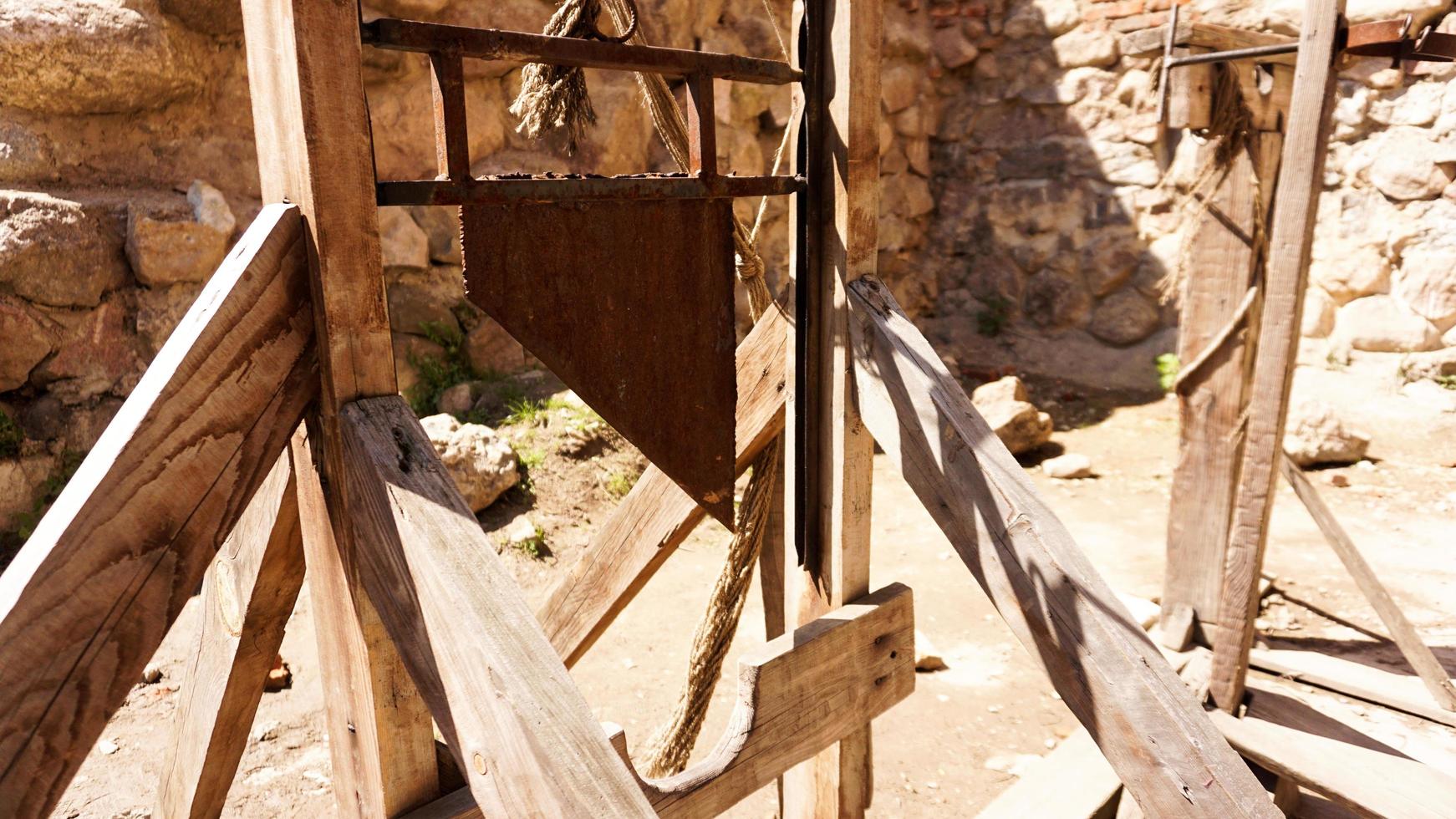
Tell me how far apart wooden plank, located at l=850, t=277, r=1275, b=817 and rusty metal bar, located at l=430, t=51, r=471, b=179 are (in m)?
0.68

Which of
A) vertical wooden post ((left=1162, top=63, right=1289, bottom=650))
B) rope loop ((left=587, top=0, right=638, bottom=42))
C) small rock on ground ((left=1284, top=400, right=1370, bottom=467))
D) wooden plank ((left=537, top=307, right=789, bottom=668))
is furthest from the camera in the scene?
small rock on ground ((left=1284, top=400, right=1370, bottom=467))

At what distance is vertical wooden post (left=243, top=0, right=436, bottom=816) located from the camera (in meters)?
0.98

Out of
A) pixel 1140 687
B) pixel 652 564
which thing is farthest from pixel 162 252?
pixel 1140 687

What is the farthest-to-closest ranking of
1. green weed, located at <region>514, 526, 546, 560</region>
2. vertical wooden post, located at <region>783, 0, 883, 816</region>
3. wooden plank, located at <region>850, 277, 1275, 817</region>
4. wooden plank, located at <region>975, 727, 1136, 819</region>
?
green weed, located at <region>514, 526, 546, 560</region> < wooden plank, located at <region>975, 727, 1136, 819</region> < vertical wooden post, located at <region>783, 0, 883, 816</region> < wooden plank, located at <region>850, 277, 1275, 817</region>

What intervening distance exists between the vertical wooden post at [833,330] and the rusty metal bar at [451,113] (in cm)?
61

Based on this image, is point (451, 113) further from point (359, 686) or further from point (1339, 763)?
point (1339, 763)

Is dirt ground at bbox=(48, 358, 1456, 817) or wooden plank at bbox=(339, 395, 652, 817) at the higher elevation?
wooden plank at bbox=(339, 395, 652, 817)

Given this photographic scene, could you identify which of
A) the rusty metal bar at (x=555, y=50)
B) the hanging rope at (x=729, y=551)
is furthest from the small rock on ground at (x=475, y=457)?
the rusty metal bar at (x=555, y=50)

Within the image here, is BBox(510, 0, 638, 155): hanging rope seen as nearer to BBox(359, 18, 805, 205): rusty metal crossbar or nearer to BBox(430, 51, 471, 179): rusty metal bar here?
BBox(359, 18, 805, 205): rusty metal crossbar

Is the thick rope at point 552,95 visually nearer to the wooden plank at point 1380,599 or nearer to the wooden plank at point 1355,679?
the wooden plank at point 1380,599

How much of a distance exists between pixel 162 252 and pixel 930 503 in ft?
10.7

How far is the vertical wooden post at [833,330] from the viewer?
1.50 meters

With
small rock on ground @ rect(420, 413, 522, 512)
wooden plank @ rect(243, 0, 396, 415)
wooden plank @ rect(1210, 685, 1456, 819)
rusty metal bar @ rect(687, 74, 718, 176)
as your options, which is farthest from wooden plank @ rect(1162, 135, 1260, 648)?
small rock on ground @ rect(420, 413, 522, 512)

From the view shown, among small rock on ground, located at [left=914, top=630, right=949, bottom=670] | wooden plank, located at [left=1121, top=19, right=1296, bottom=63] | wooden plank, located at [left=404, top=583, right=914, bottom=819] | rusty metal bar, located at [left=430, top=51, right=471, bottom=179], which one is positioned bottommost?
small rock on ground, located at [left=914, top=630, right=949, bottom=670]
